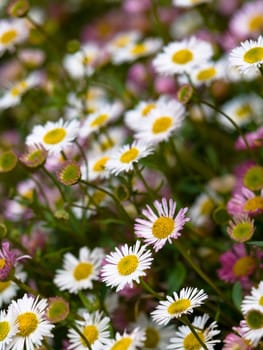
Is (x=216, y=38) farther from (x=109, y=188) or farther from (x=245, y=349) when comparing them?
(x=245, y=349)

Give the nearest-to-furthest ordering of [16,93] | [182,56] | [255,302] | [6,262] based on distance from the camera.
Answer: [255,302]
[6,262]
[182,56]
[16,93]

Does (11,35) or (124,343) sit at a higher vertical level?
(11,35)

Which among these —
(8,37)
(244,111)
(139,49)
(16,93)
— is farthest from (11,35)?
(244,111)

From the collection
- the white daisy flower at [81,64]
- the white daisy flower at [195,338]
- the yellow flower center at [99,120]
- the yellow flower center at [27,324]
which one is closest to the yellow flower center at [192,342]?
the white daisy flower at [195,338]

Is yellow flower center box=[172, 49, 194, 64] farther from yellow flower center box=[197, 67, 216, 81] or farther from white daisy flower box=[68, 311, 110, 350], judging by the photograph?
white daisy flower box=[68, 311, 110, 350]

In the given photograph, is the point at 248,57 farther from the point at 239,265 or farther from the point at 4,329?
the point at 4,329
